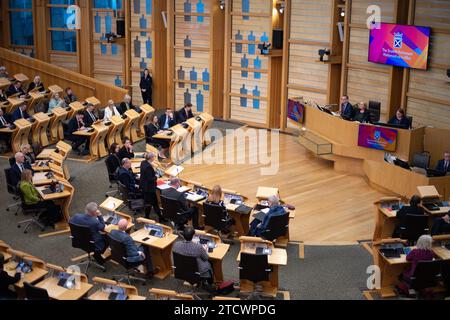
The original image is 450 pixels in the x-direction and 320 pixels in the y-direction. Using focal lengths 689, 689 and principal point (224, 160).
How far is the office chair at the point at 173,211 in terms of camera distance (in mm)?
12766

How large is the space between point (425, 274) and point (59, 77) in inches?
650

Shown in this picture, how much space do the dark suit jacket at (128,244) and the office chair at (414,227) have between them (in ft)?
15.0

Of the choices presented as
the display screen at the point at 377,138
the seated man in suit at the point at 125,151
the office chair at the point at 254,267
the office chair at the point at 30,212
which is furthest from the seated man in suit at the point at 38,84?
the office chair at the point at 254,267

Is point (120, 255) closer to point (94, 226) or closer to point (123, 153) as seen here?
point (94, 226)

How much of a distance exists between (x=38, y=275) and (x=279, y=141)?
11012 millimetres

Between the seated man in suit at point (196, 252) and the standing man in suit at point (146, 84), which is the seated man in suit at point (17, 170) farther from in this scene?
the standing man in suit at point (146, 84)

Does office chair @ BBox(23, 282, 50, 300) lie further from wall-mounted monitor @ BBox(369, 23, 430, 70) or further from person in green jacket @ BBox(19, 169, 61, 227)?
wall-mounted monitor @ BBox(369, 23, 430, 70)

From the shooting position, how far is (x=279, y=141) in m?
19.8

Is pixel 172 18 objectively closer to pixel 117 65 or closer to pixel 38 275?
pixel 117 65

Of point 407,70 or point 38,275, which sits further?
point 407,70

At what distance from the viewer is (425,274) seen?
10.2m
